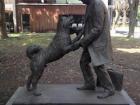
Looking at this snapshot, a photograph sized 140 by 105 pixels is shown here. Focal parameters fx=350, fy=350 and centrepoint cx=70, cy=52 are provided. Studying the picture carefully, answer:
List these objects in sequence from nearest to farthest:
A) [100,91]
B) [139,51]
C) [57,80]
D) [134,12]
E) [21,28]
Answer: [100,91], [57,80], [139,51], [134,12], [21,28]

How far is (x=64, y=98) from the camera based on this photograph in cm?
591

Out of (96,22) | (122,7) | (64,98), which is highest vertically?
(122,7)

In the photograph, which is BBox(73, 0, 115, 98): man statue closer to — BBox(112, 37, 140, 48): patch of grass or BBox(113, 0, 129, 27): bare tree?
BBox(112, 37, 140, 48): patch of grass

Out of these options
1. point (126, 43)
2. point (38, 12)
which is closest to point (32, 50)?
point (126, 43)

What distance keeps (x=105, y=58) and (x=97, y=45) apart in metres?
0.26

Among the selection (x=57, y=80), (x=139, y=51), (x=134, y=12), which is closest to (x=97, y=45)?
(x=57, y=80)

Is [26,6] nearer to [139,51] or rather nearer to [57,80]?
Answer: [139,51]

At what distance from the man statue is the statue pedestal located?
20cm

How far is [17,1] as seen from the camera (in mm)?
31094

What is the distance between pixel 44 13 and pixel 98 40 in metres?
25.7

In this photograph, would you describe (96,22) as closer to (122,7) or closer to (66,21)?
(66,21)

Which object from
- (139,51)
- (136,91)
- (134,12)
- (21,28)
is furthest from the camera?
(21,28)

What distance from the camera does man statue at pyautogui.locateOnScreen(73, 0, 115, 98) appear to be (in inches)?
229

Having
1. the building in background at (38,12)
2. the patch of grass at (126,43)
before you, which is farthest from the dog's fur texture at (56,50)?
the building in background at (38,12)
